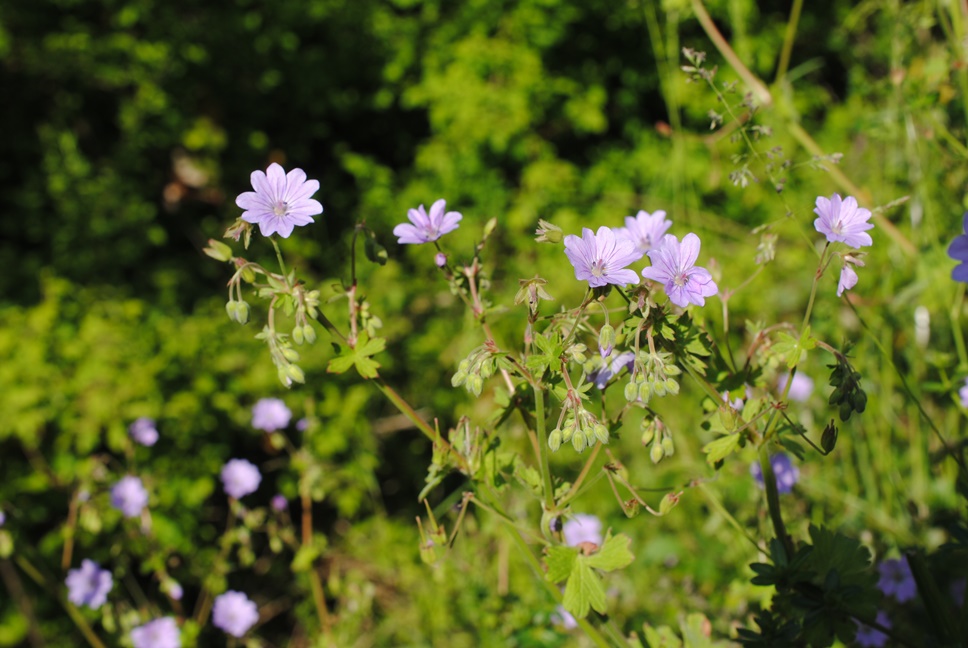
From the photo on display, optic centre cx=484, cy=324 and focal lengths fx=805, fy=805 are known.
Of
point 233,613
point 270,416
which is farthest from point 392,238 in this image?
point 233,613

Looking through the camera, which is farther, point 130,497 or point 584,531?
point 584,531

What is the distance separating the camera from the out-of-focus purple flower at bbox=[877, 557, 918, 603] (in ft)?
4.94

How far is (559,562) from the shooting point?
3.22ft

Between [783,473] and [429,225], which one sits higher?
[429,225]

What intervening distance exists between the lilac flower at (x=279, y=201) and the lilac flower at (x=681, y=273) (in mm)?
385

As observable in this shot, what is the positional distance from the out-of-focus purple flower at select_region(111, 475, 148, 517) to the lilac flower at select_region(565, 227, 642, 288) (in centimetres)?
132

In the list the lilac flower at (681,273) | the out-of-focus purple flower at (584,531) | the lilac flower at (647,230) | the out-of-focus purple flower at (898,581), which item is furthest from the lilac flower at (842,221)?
the out-of-focus purple flower at (584,531)

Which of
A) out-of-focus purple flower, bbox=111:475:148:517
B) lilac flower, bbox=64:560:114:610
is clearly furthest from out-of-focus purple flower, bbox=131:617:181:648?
out-of-focus purple flower, bbox=111:475:148:517

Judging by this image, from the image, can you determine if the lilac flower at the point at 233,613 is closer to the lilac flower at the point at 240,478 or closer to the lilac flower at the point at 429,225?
the lilac flower at the point at 240,478

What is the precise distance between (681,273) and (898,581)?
1033 millimetres

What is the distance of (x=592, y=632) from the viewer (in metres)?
1.04

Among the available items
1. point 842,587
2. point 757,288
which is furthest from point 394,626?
point 757,288

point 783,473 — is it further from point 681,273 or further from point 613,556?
point 681,273

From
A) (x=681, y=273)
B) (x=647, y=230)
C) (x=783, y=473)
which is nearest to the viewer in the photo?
(x=681, y=273)
